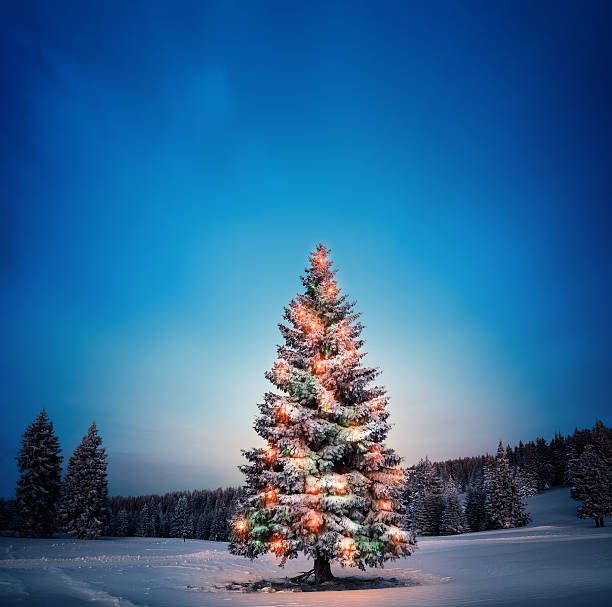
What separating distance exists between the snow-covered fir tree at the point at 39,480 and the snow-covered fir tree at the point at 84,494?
1364 mm

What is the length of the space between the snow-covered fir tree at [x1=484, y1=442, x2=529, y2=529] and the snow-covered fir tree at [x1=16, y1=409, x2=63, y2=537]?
55.4m

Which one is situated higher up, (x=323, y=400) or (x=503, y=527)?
(x=323, y=400)

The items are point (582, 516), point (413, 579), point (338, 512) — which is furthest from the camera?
point (582, 516)

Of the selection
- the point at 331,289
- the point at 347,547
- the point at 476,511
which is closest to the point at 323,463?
the point at 347,547

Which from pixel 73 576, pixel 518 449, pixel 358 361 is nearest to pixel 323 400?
pixel 358 361

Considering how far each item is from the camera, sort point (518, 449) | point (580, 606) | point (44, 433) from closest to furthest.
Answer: point (580, 606) → point (44, 433) → point (518, 449)

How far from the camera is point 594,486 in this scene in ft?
171

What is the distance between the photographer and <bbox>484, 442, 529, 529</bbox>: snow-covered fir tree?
203ft

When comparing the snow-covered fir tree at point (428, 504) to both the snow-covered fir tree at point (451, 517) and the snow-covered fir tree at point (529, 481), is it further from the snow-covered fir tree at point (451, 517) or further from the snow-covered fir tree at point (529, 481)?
the snow-covered fir tree at point (529, 481)

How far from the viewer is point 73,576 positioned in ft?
56.8

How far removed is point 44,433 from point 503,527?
60802 mm

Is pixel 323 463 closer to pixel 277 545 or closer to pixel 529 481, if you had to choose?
pixel 277 545

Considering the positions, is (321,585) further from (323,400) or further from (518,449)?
(518,449)

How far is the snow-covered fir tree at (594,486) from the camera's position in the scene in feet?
169
